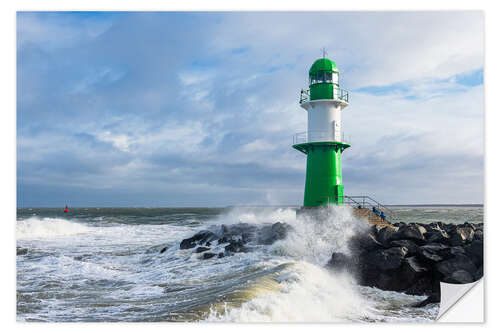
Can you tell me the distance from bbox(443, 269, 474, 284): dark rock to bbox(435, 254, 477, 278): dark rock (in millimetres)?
88

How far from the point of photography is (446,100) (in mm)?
4797

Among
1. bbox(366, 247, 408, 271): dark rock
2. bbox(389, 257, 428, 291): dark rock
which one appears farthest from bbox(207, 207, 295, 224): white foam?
bbox(389, 257, 428, 291): dark rock

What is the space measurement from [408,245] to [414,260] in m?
0.48

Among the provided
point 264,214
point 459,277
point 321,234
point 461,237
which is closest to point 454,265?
point 459,277

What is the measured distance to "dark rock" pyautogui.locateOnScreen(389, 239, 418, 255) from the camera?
5.65m

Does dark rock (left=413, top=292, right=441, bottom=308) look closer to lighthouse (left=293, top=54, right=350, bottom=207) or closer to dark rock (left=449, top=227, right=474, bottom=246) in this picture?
dark rock (left=449, top=227, right=474, bottom=246)

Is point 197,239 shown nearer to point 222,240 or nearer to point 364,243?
point 222,240

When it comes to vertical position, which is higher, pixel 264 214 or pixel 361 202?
pixel 361 202

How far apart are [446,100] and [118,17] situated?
4.21 meters

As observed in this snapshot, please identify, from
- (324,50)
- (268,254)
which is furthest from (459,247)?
(324,50)

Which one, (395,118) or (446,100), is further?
(395,118)

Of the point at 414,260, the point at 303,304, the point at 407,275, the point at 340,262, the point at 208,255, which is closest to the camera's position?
the point at 303,304

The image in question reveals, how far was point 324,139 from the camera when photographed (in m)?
7.96
